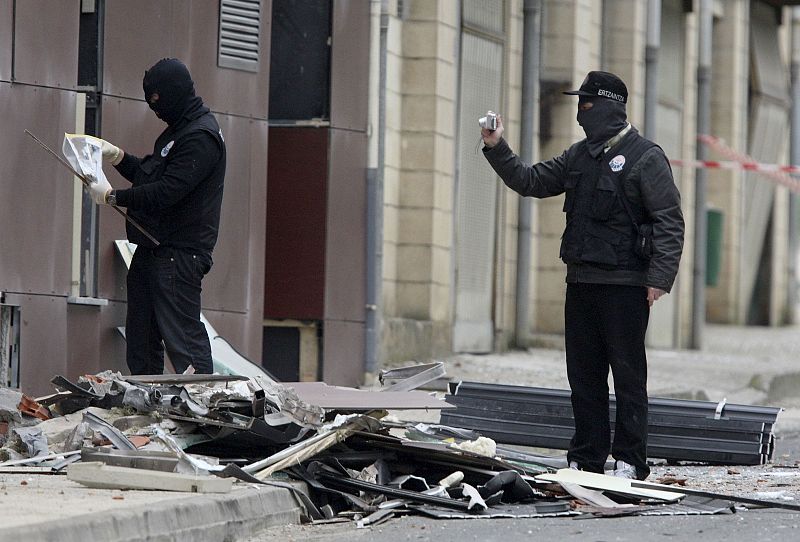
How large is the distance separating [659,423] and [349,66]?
4.50 metres

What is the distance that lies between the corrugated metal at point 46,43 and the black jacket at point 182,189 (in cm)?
139

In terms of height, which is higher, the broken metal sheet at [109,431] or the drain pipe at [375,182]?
the drain pipe at [375,182]

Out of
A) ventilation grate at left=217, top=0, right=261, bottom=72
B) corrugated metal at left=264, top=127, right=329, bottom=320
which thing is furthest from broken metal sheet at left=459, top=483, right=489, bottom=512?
corrugated metal at left=264, top=127, right=329, bottom=320

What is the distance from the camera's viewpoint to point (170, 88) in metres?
9.11

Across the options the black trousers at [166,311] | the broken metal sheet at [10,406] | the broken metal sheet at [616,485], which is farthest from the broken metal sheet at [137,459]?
the black trousers at [166,311]

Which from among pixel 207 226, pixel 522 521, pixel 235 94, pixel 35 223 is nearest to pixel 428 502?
pixel 522 521

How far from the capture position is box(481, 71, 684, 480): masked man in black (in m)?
8.16

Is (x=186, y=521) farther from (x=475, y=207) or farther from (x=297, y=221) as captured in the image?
(x=475, y=207)

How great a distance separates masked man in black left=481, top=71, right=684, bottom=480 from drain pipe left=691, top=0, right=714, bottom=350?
1441 cm

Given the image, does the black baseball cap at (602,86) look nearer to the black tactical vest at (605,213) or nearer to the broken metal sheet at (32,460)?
the black tactical vest at (605,213)

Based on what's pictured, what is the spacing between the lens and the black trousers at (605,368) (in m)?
8.25

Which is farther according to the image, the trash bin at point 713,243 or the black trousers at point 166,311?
the trash bin at point 713,243

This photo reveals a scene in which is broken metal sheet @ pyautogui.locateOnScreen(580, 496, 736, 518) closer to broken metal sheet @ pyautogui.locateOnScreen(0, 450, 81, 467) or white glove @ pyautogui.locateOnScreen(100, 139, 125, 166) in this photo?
broken metal sheet @ pyautogui.locateOnScreen(0, 450, 81, 467)

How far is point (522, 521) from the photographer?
694 cm
